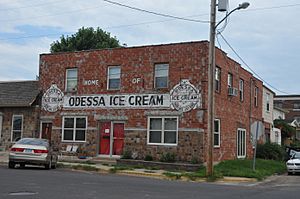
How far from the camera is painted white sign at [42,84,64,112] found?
28.1m

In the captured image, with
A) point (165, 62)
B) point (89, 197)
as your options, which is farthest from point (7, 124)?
point (89, 197)

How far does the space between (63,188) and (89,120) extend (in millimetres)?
14067

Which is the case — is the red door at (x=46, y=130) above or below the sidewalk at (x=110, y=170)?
above

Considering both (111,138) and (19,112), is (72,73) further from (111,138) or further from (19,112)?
(111,138)

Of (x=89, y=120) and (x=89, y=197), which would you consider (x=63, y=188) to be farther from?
(x=89, y=120)

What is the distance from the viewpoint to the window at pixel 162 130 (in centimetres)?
2433

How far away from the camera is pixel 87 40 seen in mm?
49219

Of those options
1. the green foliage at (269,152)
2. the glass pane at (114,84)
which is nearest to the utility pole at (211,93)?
the glass pane at (114,84)

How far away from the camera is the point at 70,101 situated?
91.1 feet

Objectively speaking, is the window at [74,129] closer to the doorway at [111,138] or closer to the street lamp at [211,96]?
the doorway at [111,138]

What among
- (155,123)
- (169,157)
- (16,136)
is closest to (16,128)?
(16,136)

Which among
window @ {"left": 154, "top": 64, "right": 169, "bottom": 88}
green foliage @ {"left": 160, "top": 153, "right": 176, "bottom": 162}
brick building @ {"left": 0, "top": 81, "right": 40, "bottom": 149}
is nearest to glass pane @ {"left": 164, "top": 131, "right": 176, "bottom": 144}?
green foliage @ {"left": 160, "top": 153, "right": 176, "bottom": 162}

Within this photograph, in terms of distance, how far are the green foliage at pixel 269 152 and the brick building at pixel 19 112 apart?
15.9 metres

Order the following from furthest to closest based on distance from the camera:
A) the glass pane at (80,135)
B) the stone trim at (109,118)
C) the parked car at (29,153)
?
the glass pane at (80,135) → the stone trim at (109,118) → the parked car at (29,153)
